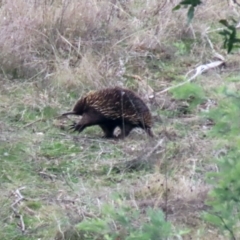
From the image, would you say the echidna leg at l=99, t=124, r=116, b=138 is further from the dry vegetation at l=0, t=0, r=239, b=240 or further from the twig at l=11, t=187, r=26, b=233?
the twig at l=11, t=187, r=26, b=233

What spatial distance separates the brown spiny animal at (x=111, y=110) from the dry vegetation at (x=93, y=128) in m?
0.12

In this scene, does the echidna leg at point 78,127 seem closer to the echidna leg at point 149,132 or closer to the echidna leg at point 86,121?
the echidna leg at point 86,121

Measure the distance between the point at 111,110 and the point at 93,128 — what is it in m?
0.43

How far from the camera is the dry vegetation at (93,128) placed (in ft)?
17.1

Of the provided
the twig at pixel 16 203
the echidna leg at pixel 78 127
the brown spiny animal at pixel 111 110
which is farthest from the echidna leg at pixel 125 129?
the twig at pixel 16 203

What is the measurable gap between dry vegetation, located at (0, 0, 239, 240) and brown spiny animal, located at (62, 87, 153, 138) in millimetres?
115

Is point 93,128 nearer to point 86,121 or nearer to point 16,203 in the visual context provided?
point 86,121

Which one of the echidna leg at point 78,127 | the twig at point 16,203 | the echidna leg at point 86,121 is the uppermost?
the twig at point 16,203

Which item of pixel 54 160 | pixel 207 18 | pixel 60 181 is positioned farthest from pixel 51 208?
pixel 207 18

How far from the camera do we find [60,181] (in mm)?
5883

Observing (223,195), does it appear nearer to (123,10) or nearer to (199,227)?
(199,227)

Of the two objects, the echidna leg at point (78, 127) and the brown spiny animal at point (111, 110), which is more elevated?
the brown spiny animal at point (111, 110)

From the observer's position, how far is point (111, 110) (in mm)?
7086

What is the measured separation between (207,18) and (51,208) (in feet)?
15.3
